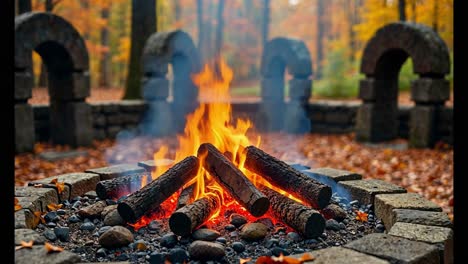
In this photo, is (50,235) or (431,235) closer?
(431,235)

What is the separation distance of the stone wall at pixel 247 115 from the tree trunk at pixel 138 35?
1.39 m

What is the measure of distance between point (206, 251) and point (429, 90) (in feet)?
26.3

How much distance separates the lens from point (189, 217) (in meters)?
Answer: 3.39

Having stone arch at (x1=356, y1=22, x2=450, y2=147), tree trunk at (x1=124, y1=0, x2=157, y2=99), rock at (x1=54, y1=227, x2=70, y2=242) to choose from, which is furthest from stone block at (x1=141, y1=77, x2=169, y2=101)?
rock at (x1=54, y1=227, x2=70, y2=242)

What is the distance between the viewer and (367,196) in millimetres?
4336

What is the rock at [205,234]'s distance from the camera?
3.43m

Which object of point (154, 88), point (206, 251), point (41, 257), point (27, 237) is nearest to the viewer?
point (41, 257)

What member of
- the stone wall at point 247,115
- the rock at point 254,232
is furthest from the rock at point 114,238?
the stone wall at point 247,115

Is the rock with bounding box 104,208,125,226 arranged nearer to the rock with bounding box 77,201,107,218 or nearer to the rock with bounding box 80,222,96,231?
the rock with bounding box 80,222,96,231

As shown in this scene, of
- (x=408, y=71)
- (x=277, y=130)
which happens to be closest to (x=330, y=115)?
(x=277, y=130)

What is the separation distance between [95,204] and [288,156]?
538 cm

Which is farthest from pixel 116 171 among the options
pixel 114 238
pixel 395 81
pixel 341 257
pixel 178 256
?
pixel 395 81

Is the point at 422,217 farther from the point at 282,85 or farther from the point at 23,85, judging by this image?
the point at 282,85
